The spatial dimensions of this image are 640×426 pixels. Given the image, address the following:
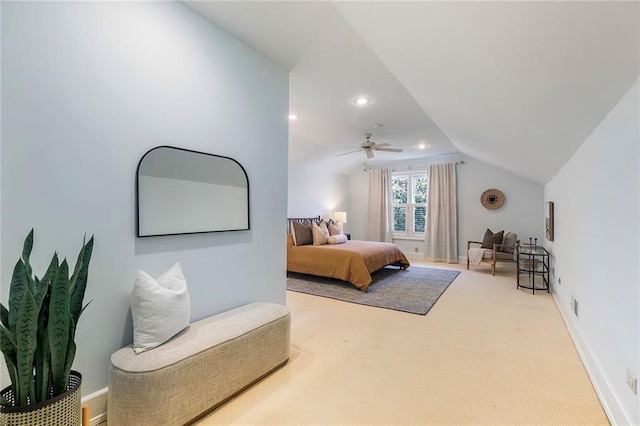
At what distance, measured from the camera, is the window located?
7.40 m

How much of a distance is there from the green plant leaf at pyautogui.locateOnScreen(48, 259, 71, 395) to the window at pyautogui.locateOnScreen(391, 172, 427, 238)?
7.05 m

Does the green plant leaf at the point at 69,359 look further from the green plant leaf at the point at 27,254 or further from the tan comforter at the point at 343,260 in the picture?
the tan comforter at the point at 343,260

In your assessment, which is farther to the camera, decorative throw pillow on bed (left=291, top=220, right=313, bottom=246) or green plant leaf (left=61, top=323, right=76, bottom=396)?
decorative throw pillow on bed (left=291, top=220, right=313, bottom=246)

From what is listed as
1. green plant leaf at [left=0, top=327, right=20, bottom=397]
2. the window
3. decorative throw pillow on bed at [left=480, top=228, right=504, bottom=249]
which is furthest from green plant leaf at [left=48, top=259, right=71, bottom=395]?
the window

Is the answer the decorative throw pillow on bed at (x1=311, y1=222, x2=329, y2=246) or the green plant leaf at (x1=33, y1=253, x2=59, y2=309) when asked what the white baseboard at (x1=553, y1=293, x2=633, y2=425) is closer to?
the green plant leaf at (x1=33, y1=253, x2=59, y2=309)

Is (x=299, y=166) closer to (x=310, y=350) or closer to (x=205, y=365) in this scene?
(x=310, y=350)

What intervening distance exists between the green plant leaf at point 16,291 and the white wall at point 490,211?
7.12m

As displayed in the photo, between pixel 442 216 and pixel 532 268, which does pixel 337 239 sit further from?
pixel 532 268

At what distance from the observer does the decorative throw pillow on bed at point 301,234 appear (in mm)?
5340

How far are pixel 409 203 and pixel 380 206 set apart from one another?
0.72m

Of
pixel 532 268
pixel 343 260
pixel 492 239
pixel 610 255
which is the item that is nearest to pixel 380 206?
pixel 492 239

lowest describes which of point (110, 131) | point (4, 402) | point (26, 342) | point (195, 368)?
point (195, 368)

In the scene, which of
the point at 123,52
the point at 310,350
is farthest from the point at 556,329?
the point at 123,52

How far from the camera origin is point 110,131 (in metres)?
1.66
